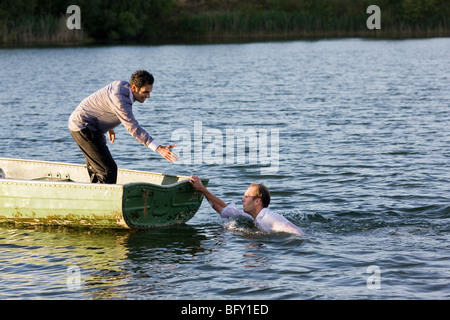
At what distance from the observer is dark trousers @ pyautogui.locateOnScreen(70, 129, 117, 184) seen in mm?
10594

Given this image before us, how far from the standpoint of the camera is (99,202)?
1059cm

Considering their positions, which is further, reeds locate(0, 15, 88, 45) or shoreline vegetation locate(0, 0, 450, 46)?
shoreline vegetation locate(0, 0, 450, 46)

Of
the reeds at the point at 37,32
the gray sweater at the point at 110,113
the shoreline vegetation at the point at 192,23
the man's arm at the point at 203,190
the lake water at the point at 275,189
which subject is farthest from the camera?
the shoreline vegetation at the point at 192,23

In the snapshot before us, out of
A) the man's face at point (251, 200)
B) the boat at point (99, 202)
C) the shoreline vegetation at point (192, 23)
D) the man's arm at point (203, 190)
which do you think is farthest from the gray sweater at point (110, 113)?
the shoreline vegetation at point (192, 23)

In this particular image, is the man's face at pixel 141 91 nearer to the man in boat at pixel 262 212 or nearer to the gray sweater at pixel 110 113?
the gray sweater at pixel 110 113

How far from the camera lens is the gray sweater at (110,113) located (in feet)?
33.4

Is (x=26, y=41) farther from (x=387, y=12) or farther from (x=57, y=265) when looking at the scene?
(x=57, y=265)

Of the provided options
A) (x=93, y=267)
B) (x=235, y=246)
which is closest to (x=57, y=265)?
(x=93, y=267)

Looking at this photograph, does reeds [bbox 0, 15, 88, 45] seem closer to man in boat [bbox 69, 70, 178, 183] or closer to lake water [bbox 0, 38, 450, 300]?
lake water [bbox 0, 38, 450, 300]

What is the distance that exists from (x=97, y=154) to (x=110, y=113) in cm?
63

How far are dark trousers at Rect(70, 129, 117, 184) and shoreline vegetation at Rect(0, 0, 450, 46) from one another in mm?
56782

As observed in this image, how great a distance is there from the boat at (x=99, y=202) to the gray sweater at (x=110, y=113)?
0.72m

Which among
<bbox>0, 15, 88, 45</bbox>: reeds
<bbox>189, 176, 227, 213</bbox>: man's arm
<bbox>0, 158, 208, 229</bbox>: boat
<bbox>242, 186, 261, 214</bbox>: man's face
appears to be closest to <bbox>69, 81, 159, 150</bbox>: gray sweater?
<bbox>0, 158, 208, 229</bbox>: boat
